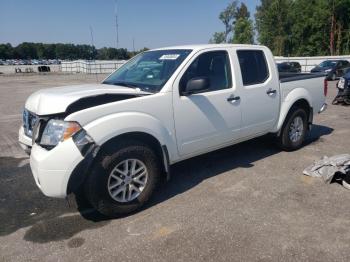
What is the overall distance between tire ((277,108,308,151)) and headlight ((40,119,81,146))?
3720 millimetres

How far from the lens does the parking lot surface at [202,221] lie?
311 centimetres

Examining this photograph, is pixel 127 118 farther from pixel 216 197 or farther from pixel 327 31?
pixel 327 31

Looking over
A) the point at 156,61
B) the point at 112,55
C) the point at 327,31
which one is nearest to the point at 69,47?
the point at 112,55

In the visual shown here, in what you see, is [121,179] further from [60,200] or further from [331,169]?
[331,169]

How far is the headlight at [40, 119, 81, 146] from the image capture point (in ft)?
11.0

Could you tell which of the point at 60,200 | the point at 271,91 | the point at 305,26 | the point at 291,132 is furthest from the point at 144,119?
the point at 305,26

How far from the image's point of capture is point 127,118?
11.9ft

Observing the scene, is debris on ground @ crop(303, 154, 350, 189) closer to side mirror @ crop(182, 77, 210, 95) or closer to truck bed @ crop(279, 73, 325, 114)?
truck bed @ crop(279, 73, 325, 114)

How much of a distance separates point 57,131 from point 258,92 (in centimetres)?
298

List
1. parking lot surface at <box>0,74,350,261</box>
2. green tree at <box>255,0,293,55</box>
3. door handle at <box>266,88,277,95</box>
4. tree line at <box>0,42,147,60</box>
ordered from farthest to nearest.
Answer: tree line at <box>0,42,147,60</box>, green tree at <box>255,0,293,55</box>, door handle at <box>266,88,277,95</box>, parking lot surface at <box>0,74,350,261</box>

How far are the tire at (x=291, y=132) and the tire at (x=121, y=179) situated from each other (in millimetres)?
2733

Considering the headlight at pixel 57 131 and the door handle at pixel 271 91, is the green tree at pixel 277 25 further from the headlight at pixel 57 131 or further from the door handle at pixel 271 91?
the headlight at pixel 57 131

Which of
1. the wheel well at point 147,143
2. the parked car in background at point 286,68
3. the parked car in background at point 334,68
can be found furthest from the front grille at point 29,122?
the parked car in background at point 334,68

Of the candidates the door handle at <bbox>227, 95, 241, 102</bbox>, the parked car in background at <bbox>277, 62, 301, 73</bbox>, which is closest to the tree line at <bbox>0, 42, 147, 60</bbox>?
the parked car in background at <bbox>277, 62, 301, 73</bbox>
